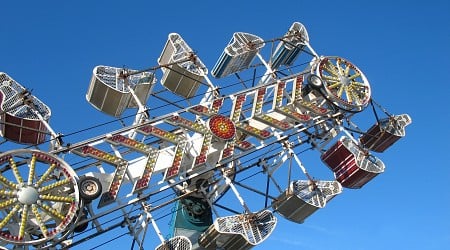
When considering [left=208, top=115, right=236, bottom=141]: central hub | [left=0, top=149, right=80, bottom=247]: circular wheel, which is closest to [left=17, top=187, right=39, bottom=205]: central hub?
[left=0, top=149, right=80, bottom=247]: circular wheel

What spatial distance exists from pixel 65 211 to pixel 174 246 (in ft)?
9.57

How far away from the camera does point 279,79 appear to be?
2655 centimetres

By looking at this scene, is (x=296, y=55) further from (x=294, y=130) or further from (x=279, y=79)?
(x=294, y=130)

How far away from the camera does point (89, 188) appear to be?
65.5 feet

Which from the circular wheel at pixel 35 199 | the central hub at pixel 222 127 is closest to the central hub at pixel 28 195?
the circular wheel at pixel 35 199

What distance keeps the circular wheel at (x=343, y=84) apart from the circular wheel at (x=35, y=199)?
1011 centimetres

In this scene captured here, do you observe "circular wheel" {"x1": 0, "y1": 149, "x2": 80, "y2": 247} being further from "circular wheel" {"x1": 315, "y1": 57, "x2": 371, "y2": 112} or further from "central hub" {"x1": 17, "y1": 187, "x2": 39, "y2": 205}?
"circular wheel" {"x1": 315, "y1": 57, "x2": 371, "y2": 112}

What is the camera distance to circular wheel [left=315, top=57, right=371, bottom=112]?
86.8 ft

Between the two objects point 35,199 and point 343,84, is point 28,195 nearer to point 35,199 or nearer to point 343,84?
point 35,199

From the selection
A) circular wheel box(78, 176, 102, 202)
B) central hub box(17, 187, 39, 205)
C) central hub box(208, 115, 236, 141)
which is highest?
central hub box(208, 115, 236, 141)

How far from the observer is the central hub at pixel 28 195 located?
1947cm

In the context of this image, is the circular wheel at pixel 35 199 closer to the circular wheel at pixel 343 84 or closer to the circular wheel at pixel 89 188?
the circular wheel at pixel 89 188

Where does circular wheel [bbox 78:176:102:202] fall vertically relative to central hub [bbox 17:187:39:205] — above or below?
below

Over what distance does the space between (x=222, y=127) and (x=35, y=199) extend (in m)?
6.30
